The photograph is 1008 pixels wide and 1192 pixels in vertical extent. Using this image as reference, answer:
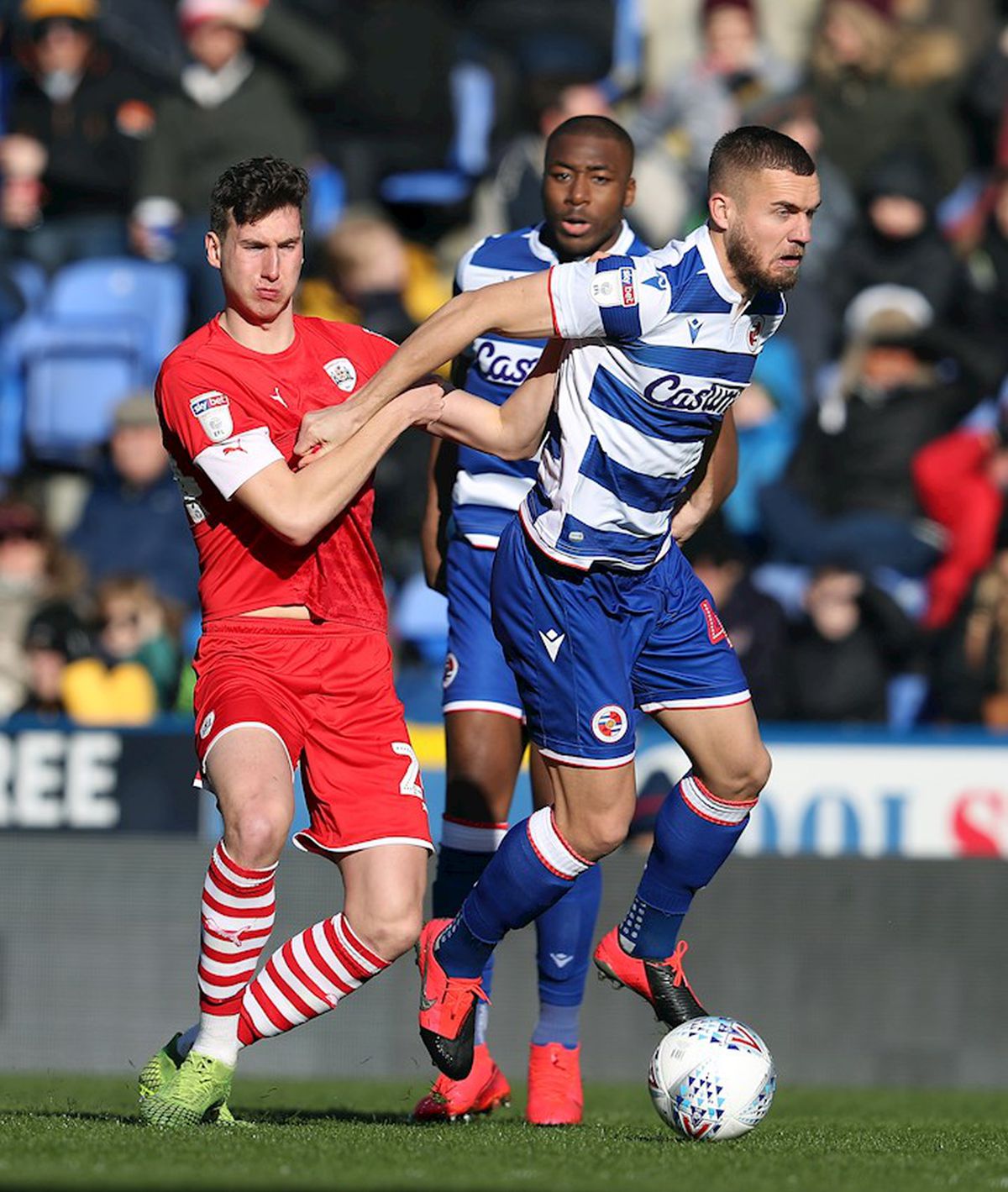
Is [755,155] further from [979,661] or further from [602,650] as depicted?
[979,661]

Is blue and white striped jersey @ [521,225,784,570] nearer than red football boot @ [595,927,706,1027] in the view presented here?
Yes

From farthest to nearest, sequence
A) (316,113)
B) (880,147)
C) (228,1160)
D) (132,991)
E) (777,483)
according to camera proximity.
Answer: (316,113), (880,147), (777,483), (132,991), (228,1160)

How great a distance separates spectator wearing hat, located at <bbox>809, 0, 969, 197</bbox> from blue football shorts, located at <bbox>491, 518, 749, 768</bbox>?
27.5 feet

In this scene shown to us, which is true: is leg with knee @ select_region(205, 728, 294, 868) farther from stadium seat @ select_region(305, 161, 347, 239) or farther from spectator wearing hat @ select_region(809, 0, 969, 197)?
stadium seat @ select_region(305, 161, 347, 239)

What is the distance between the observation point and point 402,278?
45.4ft

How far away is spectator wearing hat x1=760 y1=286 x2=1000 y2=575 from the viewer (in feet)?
42.2

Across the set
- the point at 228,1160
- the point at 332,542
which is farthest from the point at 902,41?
the point at 228,1160

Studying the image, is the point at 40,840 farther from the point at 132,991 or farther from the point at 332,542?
the point at 332,542

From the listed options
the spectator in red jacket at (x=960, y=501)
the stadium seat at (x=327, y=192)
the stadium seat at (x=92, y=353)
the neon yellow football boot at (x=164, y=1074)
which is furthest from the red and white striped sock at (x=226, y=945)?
the stadium seat at (x=327, y=192)

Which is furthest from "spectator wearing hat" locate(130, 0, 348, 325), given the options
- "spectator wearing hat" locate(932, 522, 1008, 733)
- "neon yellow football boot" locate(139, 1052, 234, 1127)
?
"neon yellow football boot" locate(139, 1052, 234, 1127)

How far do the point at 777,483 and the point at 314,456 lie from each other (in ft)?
22.2

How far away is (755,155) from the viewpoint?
6.33 m

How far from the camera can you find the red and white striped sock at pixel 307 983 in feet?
21.7

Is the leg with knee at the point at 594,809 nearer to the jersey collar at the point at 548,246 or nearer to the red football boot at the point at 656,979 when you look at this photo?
the red football boot at the point at 656,979
